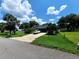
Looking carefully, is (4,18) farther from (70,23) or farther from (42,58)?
(42,58)

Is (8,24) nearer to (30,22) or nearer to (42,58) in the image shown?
(42,58)

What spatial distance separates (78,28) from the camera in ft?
371

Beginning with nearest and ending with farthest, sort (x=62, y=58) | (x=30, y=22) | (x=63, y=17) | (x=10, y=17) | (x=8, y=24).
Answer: (x=62, y=58) → (x=8, y=24) → (x=10, y=17) → (x=63, y=17) → (x=30, y=22)

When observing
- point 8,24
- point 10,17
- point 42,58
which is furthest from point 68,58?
point 10,17

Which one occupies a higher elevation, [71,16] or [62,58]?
[71,16]

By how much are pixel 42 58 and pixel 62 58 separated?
1.30 metres

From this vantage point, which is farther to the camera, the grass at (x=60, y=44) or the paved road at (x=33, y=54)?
the grass at (x=60, y=44)

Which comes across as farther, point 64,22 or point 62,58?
point 64,22

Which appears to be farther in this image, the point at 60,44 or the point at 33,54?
the point at 60,44

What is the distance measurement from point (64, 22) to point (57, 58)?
334 feet

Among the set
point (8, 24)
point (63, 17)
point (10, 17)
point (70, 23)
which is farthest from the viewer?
point (63, 17)

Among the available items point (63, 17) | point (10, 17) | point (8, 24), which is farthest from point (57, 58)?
point (63, 17)

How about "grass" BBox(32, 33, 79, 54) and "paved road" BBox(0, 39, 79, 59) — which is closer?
"paved road" BBox(0, 39, 79, 59)

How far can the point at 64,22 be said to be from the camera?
374 feet
